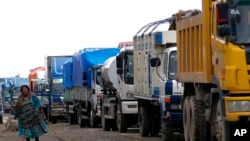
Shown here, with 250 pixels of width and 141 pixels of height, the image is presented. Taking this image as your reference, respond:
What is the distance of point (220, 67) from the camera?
15.8 meters

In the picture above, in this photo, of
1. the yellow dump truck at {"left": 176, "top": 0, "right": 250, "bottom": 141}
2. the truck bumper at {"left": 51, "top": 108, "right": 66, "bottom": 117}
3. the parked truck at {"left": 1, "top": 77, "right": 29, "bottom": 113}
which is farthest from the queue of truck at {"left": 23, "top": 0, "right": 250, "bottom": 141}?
the parked truck at {"left": 1, "top": 77, "right": 29, "bottom": 113}

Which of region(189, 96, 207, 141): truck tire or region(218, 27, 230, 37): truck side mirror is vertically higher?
region(218, 27, 230, 37): truck side mirror

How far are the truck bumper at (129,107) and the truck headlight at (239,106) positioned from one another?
52.1 feet

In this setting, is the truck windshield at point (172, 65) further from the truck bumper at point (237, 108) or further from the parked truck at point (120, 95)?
the truck bumper at point (237, 108)

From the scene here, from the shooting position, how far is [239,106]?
595 inches

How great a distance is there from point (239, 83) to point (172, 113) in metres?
8.42

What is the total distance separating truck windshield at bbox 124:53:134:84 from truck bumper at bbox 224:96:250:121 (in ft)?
51.9

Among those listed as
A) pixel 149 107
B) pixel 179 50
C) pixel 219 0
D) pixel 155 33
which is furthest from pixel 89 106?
pixel 219 0

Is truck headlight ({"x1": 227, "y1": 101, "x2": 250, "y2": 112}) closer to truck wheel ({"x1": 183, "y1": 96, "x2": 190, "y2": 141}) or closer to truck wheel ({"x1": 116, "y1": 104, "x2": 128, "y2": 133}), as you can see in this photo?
truck wheel ({"x1": 183, "y1": 96, "x2": 190, "y2": 141})

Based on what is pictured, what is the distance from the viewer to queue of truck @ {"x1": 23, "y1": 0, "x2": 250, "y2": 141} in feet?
49.6

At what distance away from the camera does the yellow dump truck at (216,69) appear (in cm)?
1505

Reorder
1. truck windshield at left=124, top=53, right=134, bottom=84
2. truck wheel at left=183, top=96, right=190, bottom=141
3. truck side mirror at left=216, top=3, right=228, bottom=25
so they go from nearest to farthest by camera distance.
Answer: truck side mirror at left=216, top=3, right=228, bottom=25
truck wheel at left=183, top=96, right=190, bottom=141
truck windshield at left=124, top=53, right=134, bottom=84

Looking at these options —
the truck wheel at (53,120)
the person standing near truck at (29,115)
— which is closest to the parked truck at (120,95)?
the person standing near truck at (29,115)

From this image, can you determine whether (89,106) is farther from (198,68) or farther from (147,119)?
(198,68)
